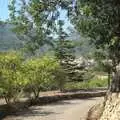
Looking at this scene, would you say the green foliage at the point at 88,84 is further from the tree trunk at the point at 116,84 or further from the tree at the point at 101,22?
the tree at the point at 101,22

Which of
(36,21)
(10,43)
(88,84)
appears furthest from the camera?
(10,43)

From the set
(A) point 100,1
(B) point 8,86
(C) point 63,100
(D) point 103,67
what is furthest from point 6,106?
(D) point 103,67

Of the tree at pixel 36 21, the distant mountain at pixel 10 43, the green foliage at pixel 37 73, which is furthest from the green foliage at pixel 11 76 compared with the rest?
the tree at pixel 36 21

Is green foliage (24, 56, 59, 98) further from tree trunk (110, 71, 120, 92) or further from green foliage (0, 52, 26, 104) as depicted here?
tree trunk (110, 71, 120, 92)

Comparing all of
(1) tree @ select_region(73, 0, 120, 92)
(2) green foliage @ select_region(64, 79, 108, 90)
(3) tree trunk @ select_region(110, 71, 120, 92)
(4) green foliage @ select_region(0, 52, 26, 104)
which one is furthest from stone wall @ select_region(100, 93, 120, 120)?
(2) green foliage @ select_region(64, 79, 108, 90)

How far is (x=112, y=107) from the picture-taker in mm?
16031

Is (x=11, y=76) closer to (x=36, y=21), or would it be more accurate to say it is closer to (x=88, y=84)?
(x=36, y=21)

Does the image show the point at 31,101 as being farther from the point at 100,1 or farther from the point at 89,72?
the point at 89,72

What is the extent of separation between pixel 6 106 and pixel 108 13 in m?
15.3

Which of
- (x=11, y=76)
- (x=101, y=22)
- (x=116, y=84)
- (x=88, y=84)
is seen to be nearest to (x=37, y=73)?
(x=11, y=76)

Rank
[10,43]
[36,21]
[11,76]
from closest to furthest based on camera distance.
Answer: [36,21]
[11,76]
[10,43]

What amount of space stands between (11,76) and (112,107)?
16.3 m

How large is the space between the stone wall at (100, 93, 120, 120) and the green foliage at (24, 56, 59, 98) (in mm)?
18881

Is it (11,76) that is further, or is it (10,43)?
(10,43)
